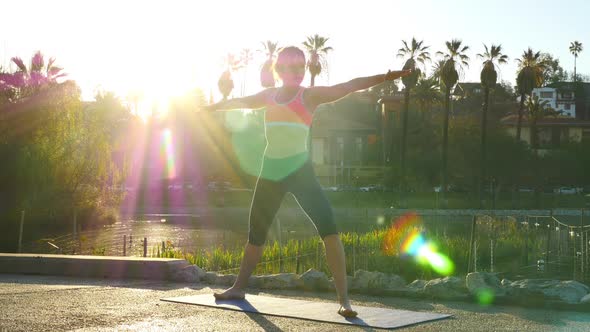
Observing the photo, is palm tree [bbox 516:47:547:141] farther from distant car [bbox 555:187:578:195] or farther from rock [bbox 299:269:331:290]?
rock [bbox 299:269:331:290]

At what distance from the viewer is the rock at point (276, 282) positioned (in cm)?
932

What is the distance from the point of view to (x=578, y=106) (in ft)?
421

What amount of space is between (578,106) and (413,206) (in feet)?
228

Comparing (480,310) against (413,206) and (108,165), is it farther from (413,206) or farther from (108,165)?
(413,206)

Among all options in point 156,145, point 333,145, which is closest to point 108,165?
point 156,145

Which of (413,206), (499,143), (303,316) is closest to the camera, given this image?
(303,316)

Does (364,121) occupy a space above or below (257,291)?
above

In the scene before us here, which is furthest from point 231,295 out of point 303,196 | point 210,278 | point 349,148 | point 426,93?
point 349,148

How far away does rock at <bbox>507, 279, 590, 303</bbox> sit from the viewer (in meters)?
7.96

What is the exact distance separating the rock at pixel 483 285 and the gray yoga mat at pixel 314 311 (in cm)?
101

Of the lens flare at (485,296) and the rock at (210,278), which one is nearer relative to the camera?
the lens flare at (485,296)

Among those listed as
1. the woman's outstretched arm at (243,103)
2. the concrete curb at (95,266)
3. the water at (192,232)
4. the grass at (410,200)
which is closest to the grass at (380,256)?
the concrete curb at (95,266)

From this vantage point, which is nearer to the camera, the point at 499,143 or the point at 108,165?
the point at 108,165

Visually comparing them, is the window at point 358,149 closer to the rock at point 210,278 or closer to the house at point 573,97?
the house at point 573,97
